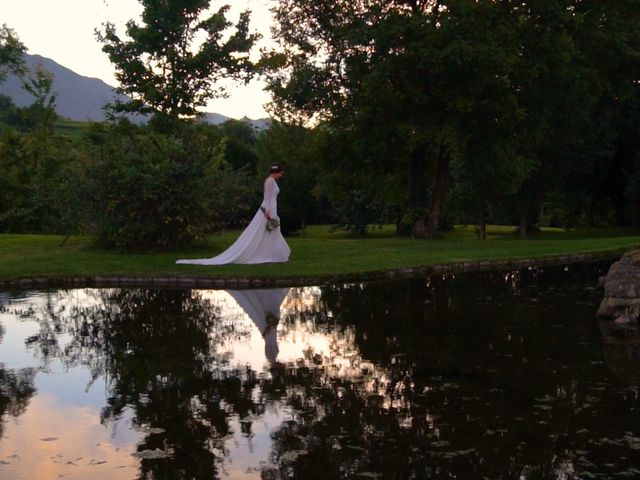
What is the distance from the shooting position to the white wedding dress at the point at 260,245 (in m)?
22.1

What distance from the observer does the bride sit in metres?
22.1

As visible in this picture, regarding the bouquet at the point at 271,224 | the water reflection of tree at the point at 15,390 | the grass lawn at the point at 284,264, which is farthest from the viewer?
the bouquet at the point at 271,224

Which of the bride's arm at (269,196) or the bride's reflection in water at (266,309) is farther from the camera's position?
the bride's arm at (269,196)

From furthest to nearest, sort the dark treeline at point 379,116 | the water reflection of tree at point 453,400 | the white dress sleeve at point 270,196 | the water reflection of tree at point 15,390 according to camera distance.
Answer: the dark treeline at point 379,116, the white dress sleeve at point 270,196, the water reflection of tree at point 15,390, the water reflection of tree at point 453,400

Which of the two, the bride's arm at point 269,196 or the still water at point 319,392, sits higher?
the bride's arm at point 269,196

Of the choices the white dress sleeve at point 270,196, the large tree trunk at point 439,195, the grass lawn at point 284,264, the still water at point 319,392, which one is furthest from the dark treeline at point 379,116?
the still water at point 319,392

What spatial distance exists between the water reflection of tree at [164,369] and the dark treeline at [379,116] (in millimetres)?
10936

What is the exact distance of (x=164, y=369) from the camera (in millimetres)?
9914

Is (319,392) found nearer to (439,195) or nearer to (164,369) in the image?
(164,369)

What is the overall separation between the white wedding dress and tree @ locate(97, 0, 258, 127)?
103 feet

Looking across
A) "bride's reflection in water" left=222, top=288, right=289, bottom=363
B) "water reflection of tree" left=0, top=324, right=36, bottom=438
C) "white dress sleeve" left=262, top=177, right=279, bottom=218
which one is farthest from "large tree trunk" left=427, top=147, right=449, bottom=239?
"water reflection of tree" left=0, top=324, right=36, bottom=438

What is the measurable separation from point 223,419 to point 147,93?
46.6 m

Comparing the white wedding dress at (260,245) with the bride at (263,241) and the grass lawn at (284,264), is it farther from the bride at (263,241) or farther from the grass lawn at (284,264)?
the grass lawn at (284,264)

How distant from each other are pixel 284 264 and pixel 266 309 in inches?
267
